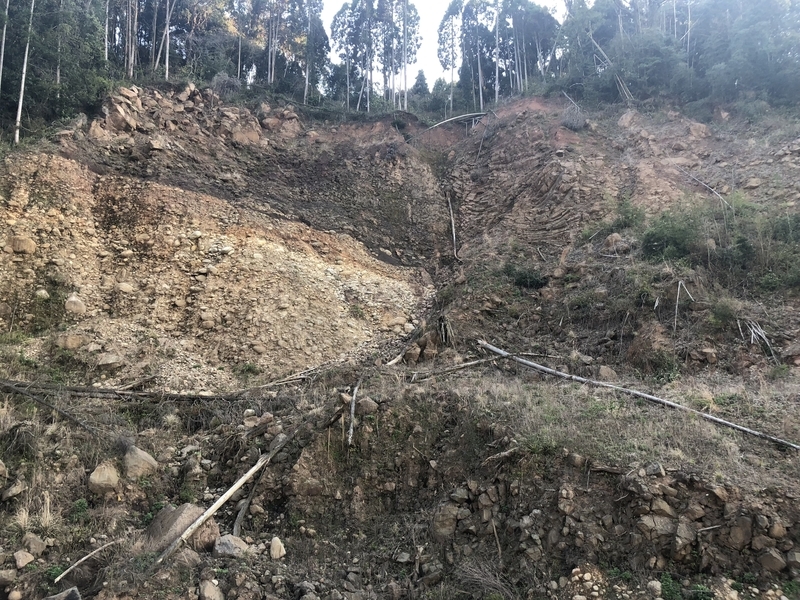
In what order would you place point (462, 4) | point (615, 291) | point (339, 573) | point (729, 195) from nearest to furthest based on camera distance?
point (339, 573)
point (615, 291)
point (729, 195)
point (462, 4)

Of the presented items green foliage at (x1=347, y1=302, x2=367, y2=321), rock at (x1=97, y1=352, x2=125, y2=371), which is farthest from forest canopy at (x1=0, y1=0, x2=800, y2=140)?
green foliage at (x1=347, y1=302, x2=367, y2=321)

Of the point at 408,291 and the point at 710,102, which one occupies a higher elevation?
the point at 710,102

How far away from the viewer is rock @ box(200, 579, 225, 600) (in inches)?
173

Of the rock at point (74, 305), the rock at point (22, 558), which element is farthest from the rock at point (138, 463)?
the rock at point (74, 305)

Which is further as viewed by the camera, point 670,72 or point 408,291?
point 670,72

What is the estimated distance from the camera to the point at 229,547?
504 cm

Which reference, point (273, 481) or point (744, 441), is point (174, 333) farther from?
point (744, 441)

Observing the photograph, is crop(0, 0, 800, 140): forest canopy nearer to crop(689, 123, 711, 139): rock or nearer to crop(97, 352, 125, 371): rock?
crop(689, 123, 711, 139): rock

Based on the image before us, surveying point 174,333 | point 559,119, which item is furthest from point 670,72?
point 174,333

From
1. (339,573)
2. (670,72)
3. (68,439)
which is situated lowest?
(339,573)

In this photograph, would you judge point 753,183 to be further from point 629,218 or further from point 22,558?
point 22,558

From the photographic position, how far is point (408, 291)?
13.0 metres

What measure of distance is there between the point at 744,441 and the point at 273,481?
5371 millimetres

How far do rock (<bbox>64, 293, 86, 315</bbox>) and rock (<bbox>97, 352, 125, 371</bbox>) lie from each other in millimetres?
1449
